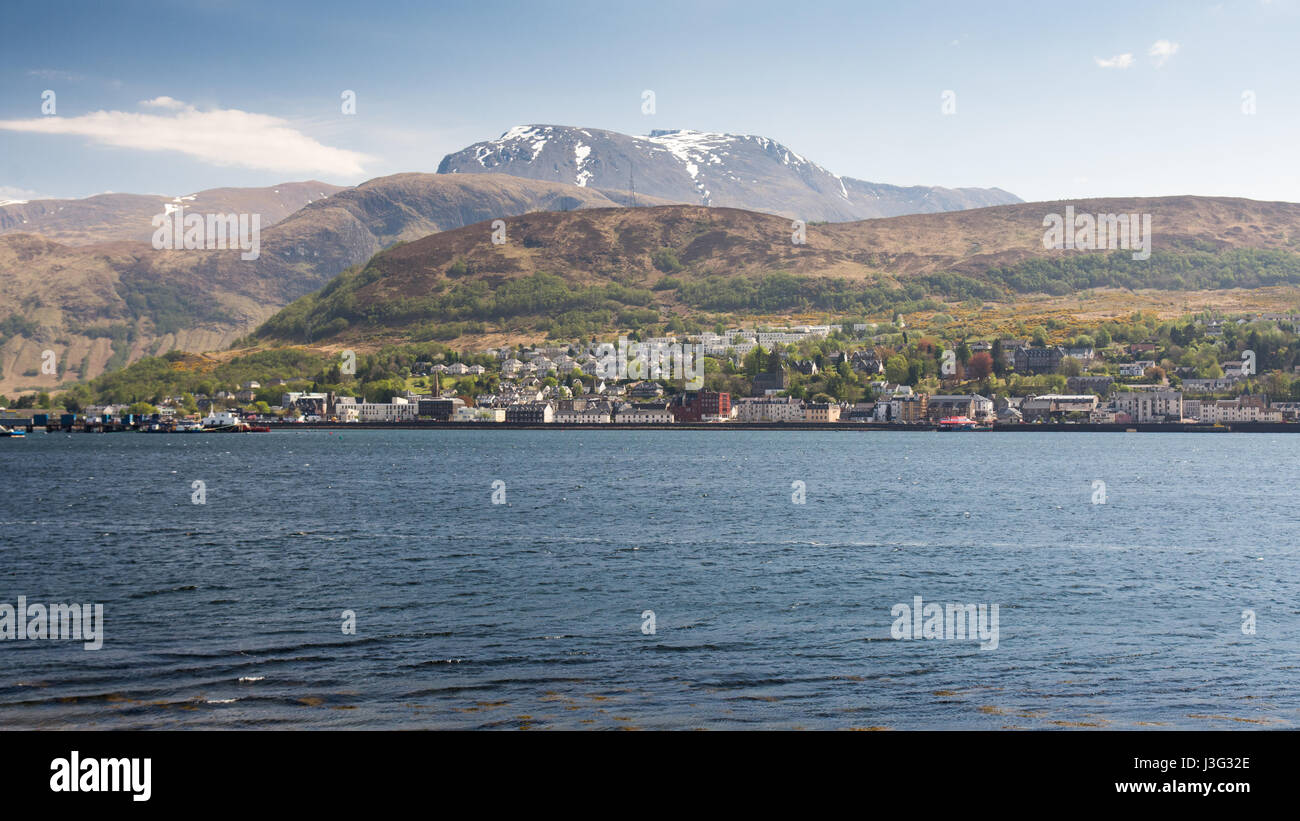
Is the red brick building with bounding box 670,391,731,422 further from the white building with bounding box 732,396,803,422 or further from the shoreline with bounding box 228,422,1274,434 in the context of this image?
the white building with bounding box 732,396,803,422

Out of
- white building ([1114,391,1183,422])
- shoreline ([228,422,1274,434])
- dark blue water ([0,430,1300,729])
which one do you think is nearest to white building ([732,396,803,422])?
shoreline ([228,422,1274,434])

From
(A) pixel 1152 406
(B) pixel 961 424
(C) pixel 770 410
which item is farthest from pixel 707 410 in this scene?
(A) pixel 1152 406

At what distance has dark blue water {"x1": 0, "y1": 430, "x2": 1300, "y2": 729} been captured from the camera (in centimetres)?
1717

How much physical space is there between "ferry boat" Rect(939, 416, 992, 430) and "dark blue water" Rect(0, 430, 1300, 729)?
362ft

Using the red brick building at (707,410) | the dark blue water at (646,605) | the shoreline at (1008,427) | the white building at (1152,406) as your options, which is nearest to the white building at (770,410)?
the red brick building at (707,410)

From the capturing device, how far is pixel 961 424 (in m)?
175

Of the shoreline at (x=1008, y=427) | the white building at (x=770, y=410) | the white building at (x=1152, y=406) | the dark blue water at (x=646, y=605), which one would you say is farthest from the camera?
the white building at (x=770, y=410)

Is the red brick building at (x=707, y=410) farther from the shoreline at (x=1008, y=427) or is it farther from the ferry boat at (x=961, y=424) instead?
the ferry boat at (x=961, y=424)

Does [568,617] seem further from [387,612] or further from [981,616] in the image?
[981,616]

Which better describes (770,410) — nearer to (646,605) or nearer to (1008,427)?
(1008,427)

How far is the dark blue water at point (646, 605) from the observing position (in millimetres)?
17172

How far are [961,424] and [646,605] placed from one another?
514 feet

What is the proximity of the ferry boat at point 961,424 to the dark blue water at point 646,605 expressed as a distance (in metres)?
110

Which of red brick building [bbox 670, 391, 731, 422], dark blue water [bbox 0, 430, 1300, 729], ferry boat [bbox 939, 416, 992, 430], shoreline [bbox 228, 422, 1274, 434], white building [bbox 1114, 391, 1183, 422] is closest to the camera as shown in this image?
dark blue water [bbox 0, 430, 1300, 729]
